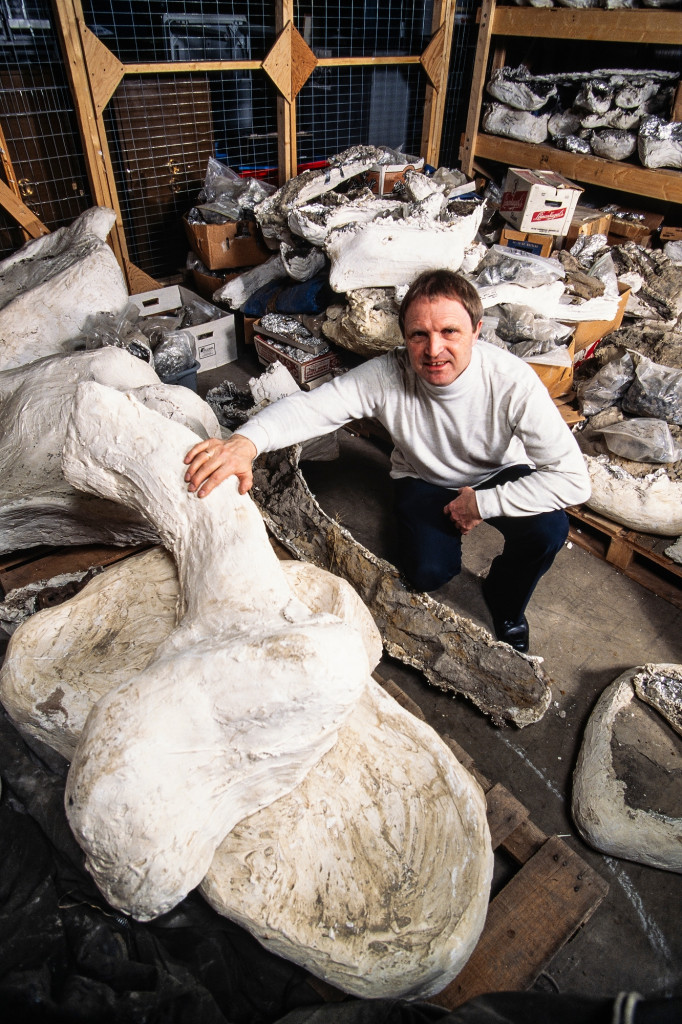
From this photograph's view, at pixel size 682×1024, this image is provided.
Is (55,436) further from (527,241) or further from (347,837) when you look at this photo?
(527,241)

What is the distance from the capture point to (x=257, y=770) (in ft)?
4.04

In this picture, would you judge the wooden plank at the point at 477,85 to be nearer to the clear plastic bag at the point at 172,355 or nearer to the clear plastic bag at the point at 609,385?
the clear plastic bag at the point at 609,385

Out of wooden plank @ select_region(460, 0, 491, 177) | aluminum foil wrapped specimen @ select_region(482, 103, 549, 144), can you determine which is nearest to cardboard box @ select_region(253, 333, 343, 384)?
wooden plank @ select_region(460, 0, 491, 177)

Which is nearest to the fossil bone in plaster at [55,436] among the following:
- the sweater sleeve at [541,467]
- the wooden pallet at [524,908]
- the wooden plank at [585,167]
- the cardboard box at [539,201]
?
the sweater sleeve at [541,467]

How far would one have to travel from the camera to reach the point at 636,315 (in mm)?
3883

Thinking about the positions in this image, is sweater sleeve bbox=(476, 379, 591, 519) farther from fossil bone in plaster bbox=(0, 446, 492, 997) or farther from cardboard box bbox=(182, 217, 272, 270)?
cardboard box bbox=(182, 217, 272, 270)

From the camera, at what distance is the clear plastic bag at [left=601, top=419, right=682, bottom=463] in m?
2.76

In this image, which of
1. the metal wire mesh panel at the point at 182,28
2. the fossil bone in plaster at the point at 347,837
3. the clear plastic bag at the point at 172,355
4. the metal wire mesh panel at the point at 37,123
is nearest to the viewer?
the fossil bone in plaster at the point at 347,837

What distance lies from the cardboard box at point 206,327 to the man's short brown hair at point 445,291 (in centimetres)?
233

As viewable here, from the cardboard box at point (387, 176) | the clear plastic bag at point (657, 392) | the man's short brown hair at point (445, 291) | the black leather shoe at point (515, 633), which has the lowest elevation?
the black leather shoe at point (515, 633)

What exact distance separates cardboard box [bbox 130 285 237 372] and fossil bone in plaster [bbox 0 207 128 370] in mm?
732

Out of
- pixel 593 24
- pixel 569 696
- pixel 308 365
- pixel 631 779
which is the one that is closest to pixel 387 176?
pixel 308 365

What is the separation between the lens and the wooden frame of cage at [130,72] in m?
3.70

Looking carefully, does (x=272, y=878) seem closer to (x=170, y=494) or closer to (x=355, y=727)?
(x=355, y=727)
